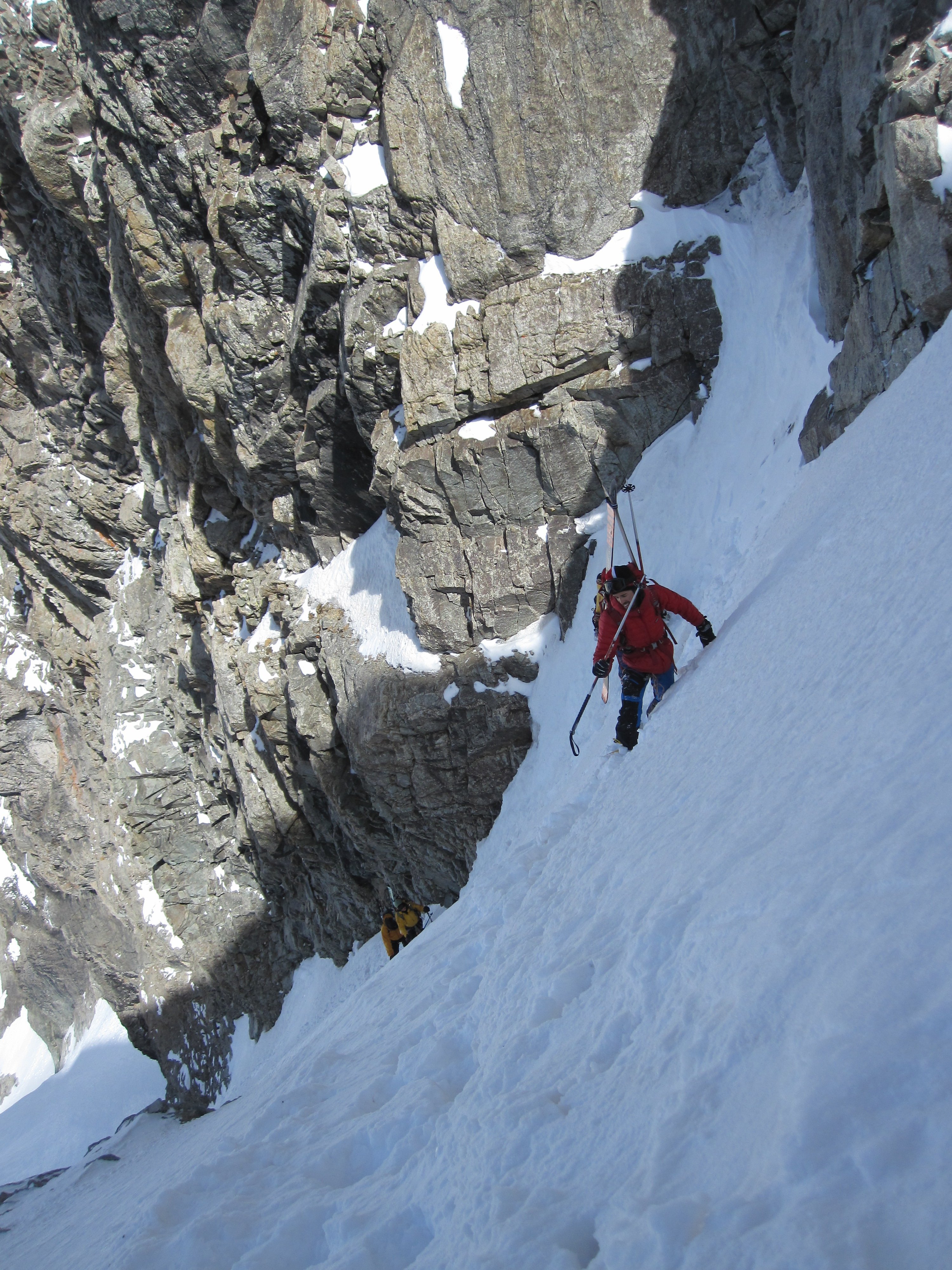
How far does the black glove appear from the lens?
24.5ft

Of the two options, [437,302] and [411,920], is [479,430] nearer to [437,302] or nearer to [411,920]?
[437,302]

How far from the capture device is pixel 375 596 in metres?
15.9

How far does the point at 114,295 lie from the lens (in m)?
20.4

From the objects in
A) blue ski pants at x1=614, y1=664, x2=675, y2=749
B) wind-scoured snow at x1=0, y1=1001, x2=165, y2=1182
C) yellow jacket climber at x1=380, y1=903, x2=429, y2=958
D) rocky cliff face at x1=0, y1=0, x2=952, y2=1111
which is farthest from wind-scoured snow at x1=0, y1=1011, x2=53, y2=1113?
blue ski pants at x1=614, y1=664, x2=675, y2=749

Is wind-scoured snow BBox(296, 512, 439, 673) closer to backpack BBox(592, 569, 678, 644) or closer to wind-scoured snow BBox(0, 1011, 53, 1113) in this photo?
backpack BBox(592, 569, 678, 644)

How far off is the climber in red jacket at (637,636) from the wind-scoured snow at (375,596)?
6920mm

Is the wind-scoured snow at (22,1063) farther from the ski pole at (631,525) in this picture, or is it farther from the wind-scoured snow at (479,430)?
the ski pole at (631,525)

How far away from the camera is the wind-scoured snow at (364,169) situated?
13.2m

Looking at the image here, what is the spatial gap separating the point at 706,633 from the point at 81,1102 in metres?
35.7

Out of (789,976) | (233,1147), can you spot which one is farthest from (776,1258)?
(233,1147)

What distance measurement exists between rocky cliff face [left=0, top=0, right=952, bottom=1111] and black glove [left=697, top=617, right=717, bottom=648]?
2.70 meters

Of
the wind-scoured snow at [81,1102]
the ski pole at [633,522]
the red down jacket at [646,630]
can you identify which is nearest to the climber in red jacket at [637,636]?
the red down jacket at [646,630]

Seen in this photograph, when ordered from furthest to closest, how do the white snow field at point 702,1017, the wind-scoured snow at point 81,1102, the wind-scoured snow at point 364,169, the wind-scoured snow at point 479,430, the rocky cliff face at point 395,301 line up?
1. the wind-scoured snow at point 81,1102
2. the wind-scoured snow at point 364,169
3. the wind-scoured snow at point 479,430
4. the rocky cliff face at point 395,301
5. the white snow field at point 702,1017

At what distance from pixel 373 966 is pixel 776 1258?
19238mm
